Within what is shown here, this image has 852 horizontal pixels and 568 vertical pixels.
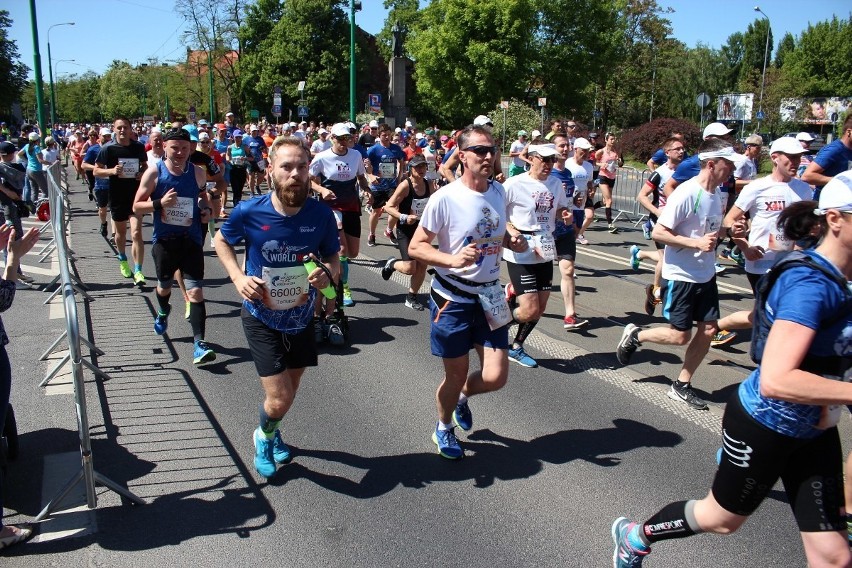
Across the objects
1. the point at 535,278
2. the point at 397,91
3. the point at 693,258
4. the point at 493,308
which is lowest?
the point at 535,278

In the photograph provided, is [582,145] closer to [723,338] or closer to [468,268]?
[723,338]

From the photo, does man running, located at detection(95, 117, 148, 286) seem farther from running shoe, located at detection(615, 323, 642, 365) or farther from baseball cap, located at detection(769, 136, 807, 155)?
baseball cap, located at detection(769, 136, 807, 155)

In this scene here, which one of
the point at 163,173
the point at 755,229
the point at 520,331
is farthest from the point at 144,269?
the point at 755,229

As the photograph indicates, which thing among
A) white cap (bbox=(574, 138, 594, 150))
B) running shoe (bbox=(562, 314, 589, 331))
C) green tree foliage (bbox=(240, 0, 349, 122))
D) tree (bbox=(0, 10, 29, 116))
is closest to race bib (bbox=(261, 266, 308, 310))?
running shoe (bbox=(562, 314, 589, 331))

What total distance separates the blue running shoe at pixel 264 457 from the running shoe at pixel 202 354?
2160mm

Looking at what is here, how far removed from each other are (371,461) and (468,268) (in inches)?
54.5

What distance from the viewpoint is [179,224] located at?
21.3 feet

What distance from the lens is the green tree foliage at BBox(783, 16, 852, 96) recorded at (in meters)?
62.6

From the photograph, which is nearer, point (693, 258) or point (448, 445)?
point (448, 445)

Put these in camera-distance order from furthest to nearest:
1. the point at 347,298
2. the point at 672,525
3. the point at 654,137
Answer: the point at 654,137 → the point at 347,298 → the point at 672,525

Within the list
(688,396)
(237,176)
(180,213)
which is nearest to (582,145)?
(688,396)

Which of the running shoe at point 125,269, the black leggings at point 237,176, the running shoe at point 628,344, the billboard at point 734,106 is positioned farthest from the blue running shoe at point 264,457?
the billboard at point 734,106

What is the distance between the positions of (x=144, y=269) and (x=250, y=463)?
6.96 m

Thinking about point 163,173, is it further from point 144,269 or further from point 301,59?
point 301,59
